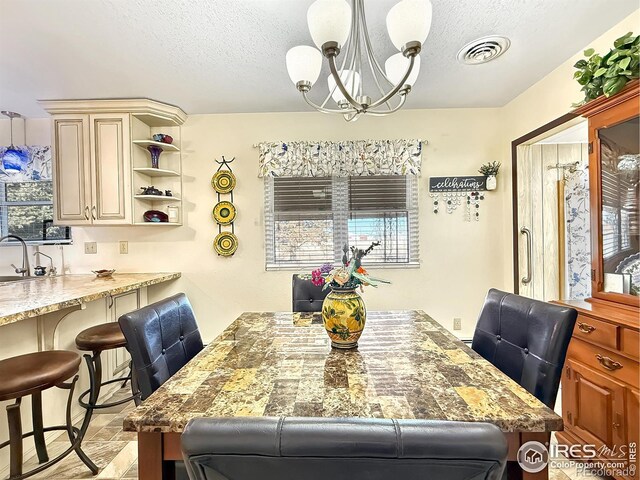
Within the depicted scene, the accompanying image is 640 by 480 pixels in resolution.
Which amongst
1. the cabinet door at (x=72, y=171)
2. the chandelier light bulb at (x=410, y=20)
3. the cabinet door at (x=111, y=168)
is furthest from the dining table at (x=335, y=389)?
the cabinet door at (x=72, y=171)

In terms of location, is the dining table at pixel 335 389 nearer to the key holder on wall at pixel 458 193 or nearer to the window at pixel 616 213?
the window at pixel 616 213

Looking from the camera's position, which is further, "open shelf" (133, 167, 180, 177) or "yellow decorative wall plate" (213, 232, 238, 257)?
"yellow decorative wall plate" (213, 232, 238, 257)

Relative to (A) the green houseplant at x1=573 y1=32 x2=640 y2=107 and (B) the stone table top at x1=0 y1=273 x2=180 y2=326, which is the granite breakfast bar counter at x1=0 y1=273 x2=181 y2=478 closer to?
(B) the stone table top at x1=0 y1=273 x2=180 y2=326

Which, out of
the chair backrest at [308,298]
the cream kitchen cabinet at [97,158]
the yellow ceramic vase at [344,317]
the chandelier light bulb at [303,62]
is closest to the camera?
the yellow ceramic vase at [344,317]

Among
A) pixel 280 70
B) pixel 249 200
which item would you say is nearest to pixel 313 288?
pixel 249 200

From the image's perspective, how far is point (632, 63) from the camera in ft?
4.85

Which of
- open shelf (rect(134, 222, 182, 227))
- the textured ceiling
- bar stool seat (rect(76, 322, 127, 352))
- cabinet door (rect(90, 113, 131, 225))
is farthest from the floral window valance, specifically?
bar stool seat (rect(76, 322, 127, 352))

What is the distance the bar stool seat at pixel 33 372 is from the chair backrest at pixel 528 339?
79.5 inches

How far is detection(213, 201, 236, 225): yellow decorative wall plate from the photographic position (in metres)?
3.17

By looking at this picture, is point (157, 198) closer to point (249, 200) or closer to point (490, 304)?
point (249, 200)

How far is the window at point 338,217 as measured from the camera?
3.18m

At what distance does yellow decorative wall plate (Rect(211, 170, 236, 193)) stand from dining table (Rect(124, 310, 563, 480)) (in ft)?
6.39

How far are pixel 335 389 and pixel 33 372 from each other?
4.83 ft

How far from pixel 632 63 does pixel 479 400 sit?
170 centimetres
